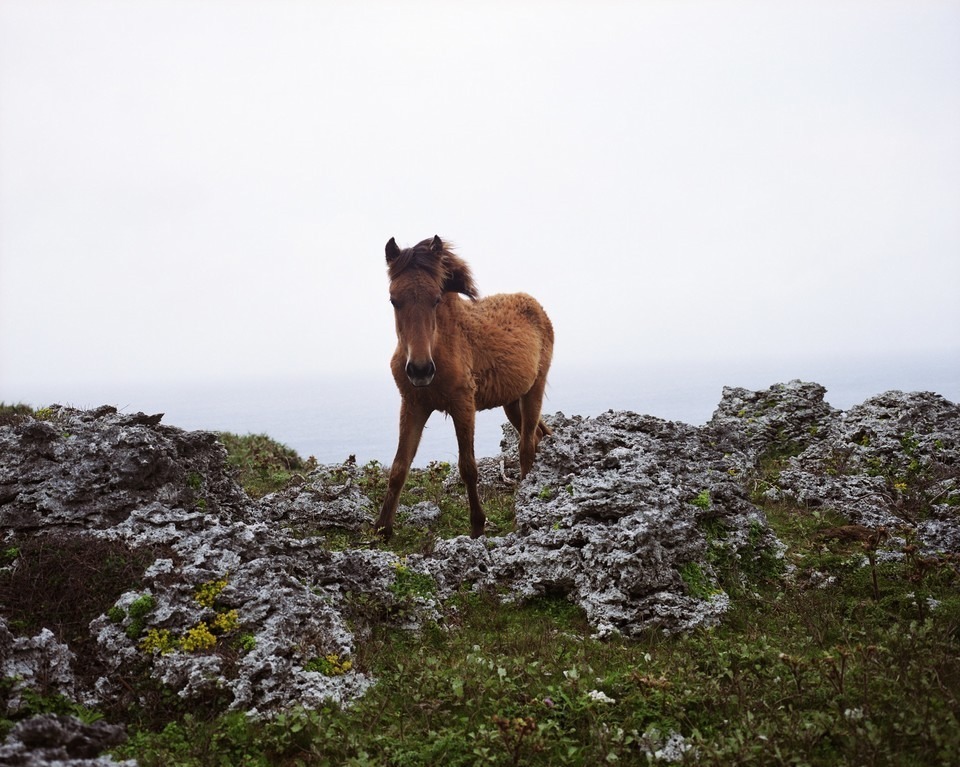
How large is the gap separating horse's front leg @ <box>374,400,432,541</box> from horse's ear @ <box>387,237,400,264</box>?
2.07m

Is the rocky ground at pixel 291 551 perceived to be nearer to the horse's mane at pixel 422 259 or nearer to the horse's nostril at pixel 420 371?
the horse's nostril at pixel 420 371

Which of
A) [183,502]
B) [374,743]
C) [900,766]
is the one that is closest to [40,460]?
[183,502]

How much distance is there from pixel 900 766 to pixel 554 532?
4238 millimetres

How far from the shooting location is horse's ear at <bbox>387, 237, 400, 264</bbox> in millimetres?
9023

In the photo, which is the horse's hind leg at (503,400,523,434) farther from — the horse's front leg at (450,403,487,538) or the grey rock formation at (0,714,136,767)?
the grey rock formation at (0,714,136,767)

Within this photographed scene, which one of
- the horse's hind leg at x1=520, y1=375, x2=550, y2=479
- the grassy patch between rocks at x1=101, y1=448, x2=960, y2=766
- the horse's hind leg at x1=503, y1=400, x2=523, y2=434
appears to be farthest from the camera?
the horse's hind leg at x1=503, y1=400, x2=523, y2=434

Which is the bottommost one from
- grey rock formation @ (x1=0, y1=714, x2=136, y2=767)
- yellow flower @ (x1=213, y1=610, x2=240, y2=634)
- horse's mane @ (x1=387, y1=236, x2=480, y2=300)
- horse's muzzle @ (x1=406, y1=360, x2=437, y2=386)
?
grey rock formation @ (x1=0, y1=714, x2=136, y2=767)

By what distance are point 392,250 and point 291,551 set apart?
175 inches

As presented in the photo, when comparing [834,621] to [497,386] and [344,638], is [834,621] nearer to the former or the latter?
[344,638]

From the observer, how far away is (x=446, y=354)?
9.45 m

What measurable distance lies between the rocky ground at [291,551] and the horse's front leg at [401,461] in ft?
1.34

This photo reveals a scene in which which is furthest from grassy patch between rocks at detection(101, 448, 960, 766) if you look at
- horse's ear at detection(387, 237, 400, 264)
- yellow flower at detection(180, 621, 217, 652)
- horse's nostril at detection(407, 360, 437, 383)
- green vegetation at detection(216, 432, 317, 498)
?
horse's ear at detection(387, 237, 400, 264)

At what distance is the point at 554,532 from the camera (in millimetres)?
7703

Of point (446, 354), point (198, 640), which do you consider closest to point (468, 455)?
point (446, 354)
